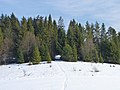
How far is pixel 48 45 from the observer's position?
243 feet

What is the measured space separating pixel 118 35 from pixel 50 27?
73.6 feet

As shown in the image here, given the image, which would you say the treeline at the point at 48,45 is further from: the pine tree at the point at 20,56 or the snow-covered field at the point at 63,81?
the snow-covered field at the point at 63,81

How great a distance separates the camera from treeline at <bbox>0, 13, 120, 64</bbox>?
66000mm

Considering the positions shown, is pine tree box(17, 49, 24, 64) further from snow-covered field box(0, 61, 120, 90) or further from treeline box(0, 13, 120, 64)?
snow-covered field box(0, 61, 120, 90)

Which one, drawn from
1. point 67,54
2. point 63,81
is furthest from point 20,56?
point 63,81

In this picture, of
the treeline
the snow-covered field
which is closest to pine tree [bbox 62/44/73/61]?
the treeline

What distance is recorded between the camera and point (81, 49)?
71.3 m

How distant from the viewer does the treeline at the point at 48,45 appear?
66000mm

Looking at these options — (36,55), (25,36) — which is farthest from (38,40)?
(36,55)

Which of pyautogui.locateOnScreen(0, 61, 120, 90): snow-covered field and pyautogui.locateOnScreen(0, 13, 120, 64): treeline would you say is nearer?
pyautogui.locateOnScreen(0, 61, 120, 90): snow-covered field

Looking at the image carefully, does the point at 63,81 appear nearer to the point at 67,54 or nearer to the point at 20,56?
the point at 20,56

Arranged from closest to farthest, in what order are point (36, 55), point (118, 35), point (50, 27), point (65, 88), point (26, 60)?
point (65, 88), point (36, 55), point (26, 60), point (50, 27), point (118, 35)

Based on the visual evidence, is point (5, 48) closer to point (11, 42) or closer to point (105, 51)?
point (11, 42)

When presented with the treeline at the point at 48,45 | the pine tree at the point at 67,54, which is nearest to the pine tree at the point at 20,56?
the treeline at the point at 48,45
